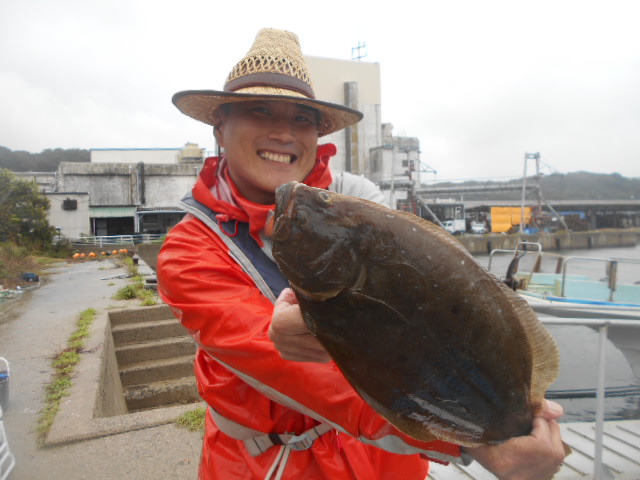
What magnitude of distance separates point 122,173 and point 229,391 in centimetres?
4007

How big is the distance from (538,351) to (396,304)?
562 millimetres

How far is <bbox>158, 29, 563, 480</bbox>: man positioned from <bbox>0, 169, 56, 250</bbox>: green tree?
74.5ft

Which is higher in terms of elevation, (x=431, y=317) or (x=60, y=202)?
(x=60, y=202)

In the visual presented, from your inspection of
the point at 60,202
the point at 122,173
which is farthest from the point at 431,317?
the point at 122,173

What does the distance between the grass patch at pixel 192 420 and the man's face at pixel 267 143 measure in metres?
3.49

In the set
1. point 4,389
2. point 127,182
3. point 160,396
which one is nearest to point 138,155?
point 127,182

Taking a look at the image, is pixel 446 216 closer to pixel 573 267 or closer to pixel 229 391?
pixel 573 267

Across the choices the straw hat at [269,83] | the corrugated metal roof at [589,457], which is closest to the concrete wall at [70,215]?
the corrugated metal roof at [589,457]

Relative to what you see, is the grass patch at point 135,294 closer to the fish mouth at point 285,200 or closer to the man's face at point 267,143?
the man's face at point 267,143

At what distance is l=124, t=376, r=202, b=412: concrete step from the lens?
749cm

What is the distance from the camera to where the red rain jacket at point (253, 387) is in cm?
135

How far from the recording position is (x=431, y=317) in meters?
1.16

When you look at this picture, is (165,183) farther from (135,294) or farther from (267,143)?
(267,143)

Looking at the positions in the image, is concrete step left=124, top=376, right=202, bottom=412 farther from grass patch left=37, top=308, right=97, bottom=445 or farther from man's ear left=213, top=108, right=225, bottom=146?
man's ear left=213, top=108, right=225, bottom=146
